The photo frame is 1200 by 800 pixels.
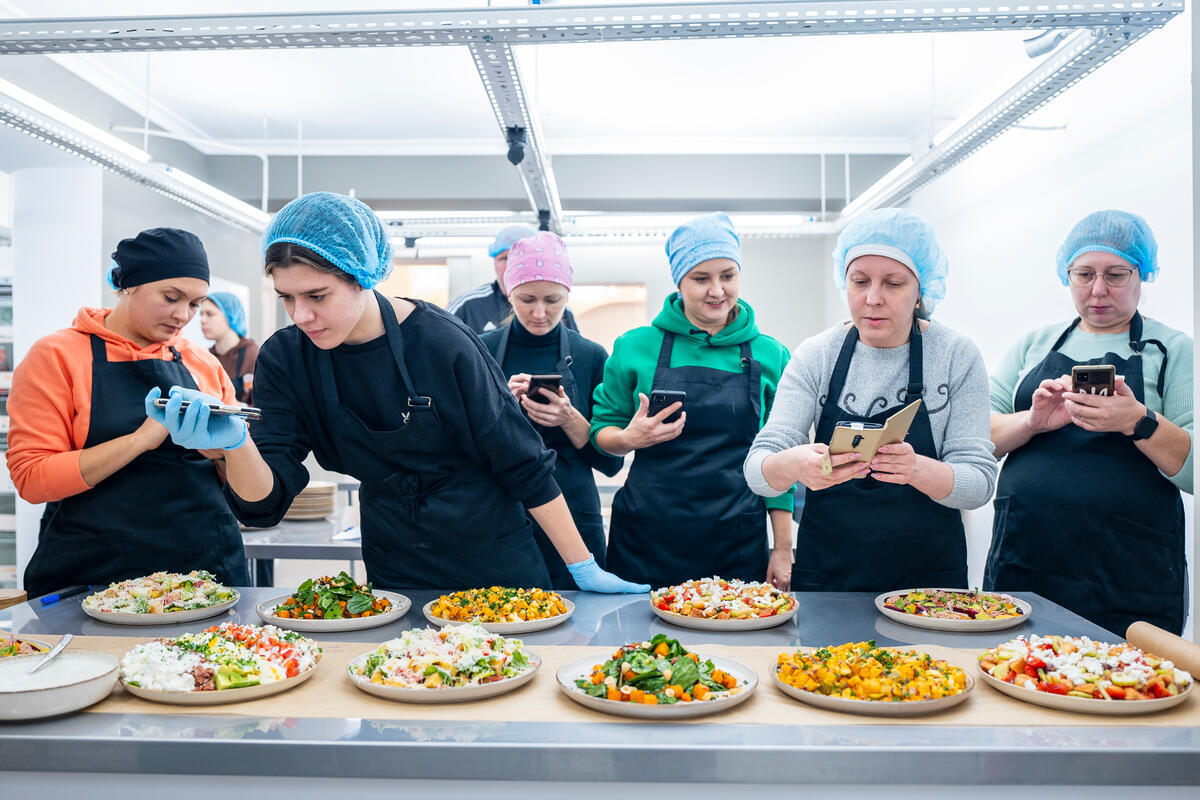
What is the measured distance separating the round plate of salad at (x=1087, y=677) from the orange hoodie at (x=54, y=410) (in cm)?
218

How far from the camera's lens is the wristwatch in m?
2.26

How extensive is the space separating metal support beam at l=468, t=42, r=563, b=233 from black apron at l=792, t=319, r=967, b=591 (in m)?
1.29

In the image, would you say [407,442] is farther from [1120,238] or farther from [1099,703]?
[1120,238]

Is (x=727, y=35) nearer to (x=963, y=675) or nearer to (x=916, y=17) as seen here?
(x=916, y=17)

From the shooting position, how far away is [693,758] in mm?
1179

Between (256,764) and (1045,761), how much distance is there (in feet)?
3.58

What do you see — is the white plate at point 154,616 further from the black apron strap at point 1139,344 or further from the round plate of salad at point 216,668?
the black apron strap at point 1139,344

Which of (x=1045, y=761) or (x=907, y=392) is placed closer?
(x=1045, y=761)

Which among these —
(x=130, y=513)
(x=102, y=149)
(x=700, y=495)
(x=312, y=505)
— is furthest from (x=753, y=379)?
(x=102, y=149)

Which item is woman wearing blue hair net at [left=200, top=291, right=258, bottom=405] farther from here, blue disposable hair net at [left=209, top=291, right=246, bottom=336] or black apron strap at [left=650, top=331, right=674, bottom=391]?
black apron strap at [left=650, top=331, right=674, bottom=391]

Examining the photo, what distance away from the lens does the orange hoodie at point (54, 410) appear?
2191 millimetres

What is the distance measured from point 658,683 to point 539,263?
1940 mm

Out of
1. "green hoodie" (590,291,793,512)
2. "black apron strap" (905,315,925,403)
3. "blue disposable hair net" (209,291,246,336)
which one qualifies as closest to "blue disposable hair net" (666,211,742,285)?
"green hoodie" (590,291,793,512)

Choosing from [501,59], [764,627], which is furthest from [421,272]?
[764,627]
